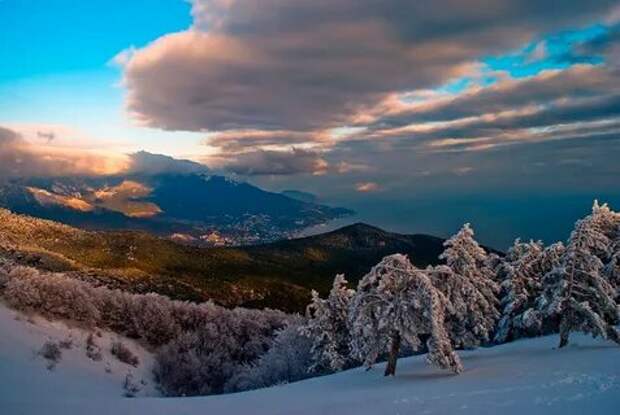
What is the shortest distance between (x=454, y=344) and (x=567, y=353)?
8647 mm

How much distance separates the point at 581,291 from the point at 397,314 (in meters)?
12.3

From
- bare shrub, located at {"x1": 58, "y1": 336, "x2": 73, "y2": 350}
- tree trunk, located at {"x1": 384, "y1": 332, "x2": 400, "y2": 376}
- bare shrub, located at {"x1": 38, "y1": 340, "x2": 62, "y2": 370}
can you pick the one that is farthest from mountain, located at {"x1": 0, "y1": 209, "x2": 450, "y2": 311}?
tree trunk, located at {"x1": 384, "y1": 332, "x2": 400, "y2": 376}

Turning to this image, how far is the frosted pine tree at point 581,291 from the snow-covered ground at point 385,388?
57.1 inches

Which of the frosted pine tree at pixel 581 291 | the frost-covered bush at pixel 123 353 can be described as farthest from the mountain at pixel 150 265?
the frosted pine tree at pixel 581 291

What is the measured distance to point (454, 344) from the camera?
3625 centimetres

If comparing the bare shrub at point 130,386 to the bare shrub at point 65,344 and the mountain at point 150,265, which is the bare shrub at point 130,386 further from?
the mountain at point 150,265

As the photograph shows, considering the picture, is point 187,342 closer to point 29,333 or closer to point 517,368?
point 29,333

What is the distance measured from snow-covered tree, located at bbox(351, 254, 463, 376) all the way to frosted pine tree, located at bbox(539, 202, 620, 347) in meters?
7.76

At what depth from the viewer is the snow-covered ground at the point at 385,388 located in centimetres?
1738

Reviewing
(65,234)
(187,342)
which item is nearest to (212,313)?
(187,342)

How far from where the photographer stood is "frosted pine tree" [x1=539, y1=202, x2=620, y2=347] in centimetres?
3077

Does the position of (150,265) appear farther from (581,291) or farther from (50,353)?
(581,291)

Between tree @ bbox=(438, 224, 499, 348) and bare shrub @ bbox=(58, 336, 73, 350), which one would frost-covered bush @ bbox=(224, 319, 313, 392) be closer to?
bare shrub @ bbox=(58, 336, 73, 350)

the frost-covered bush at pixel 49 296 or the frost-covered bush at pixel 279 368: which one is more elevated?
the frost-covered bush at pixel 49 296
